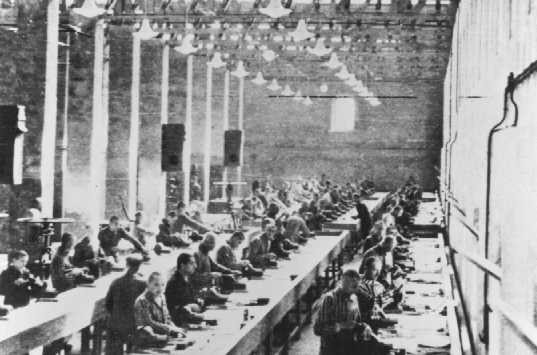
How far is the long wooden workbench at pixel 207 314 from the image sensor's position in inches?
303

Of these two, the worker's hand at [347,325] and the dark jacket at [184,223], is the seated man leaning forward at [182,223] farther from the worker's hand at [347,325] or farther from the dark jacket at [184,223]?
the worker's hand at [347,325]

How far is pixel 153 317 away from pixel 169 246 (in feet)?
25.5

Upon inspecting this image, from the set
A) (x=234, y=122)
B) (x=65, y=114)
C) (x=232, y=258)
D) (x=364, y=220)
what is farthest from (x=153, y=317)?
(x=234, y=122)

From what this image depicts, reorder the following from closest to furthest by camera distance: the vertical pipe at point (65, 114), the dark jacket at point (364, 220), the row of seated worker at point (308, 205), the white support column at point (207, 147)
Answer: the row of seated worker at point (308, 205)
the dark jacket at point (364, 220)
the vertical pipe at point (65, 114)
the white support column at point (207, 147)

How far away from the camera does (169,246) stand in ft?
51.2

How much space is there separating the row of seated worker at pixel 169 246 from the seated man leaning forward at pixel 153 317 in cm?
53

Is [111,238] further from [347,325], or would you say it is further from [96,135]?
[96,135]

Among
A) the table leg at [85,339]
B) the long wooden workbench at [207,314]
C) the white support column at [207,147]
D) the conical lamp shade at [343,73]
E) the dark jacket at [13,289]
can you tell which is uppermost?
the conical lamp shade at [343,73]

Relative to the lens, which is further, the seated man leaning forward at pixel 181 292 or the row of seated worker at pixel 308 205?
the row of seated worker at pixel 308 205

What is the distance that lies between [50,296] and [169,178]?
1882 centimetres

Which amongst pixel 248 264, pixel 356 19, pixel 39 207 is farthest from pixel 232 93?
pixel 248 264

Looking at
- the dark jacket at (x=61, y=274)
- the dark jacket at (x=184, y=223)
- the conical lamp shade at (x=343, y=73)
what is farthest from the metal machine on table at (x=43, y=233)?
the conical lamp shade at (x=343, y=73)

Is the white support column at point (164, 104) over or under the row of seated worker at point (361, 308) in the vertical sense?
over

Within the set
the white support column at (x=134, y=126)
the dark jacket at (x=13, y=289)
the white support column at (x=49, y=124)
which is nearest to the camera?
the dark jacket at (x=13, y=289)
